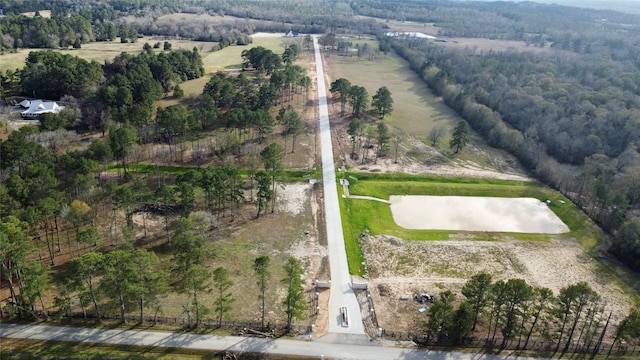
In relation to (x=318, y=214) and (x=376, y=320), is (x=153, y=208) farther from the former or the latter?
(x=376, y=320)

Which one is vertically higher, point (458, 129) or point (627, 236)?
point (458, 129)

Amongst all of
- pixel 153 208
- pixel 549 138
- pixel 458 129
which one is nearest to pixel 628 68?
pixel 549 138

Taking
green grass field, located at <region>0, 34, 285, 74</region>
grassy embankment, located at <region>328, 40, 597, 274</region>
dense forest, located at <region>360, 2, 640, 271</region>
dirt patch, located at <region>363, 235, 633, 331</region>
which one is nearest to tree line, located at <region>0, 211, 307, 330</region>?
dirt patch, located at <region>363, 235, 633, 331</region>

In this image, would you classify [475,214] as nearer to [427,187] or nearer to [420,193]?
[420,193]

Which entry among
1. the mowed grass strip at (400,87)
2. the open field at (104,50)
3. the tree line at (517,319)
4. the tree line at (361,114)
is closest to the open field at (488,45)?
the mowed grass strip at (400,87)

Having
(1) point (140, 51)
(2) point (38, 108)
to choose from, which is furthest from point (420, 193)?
(1) point (140, 51)

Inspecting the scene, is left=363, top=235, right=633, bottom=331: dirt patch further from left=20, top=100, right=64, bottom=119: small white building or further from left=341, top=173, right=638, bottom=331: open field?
left=20, top=100, right=64, bottom=119: small white building
